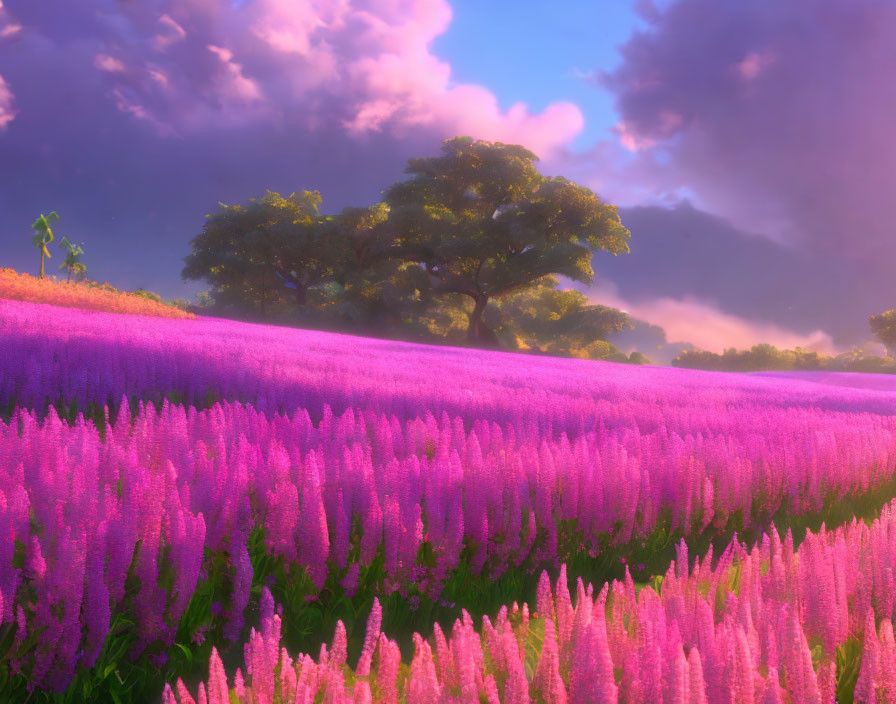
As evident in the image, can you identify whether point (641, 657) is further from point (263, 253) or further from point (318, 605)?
point (263, 253)

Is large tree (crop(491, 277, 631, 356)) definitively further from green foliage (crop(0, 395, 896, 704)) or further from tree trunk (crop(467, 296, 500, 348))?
green foliage (crop(0, 395, 896, 704))

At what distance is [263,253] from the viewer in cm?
4384

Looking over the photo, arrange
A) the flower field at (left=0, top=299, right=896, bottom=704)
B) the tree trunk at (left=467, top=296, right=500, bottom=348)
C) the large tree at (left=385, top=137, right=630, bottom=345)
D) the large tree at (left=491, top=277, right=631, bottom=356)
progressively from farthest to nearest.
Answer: the large tree at (left=491, top=277, right=631, bottom=356)
the tree trunk at (left=467, top=296, right=500, bottom=348)
the large tree at (left=385, top=137, right=630, bottom=345)
the flower field at (left=0, top=299, right=896, bottom=704)

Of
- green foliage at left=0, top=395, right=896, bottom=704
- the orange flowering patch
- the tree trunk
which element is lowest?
green foliage at left=0, top=395, right=896, bottom=704

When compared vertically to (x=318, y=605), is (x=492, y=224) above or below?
above

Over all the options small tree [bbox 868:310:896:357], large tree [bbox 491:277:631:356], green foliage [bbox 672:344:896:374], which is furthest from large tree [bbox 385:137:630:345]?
small tree [bbox 868:310:896:357]

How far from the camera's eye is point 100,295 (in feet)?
65.8

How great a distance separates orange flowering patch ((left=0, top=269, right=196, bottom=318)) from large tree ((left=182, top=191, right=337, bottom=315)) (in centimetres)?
2185

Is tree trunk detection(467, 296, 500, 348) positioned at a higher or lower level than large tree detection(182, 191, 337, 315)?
lower

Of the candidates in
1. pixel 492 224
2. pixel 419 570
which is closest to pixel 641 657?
pixel 419 570

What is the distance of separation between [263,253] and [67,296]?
26.0 meters

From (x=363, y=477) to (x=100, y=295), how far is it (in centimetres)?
2115

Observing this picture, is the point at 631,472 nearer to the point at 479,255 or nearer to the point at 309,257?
the point at 479,255

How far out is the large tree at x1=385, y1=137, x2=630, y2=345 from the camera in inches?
1513
